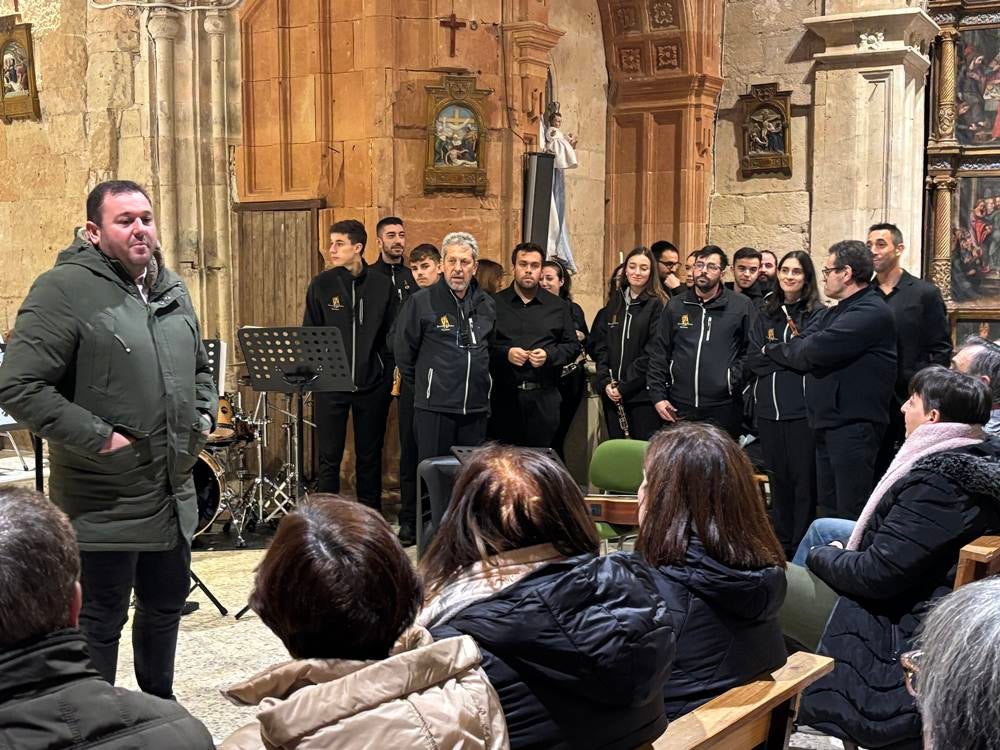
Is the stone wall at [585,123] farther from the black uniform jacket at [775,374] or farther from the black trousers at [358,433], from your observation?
the black uniform jacket at [775,374]

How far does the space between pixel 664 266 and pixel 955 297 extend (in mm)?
4387

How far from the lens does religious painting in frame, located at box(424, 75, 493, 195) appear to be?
288 inches

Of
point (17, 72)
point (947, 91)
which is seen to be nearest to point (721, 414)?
point (17, 72)

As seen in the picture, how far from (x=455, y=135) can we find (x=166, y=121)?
183cm

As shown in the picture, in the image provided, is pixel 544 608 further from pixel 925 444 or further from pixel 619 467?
pixel 619 467

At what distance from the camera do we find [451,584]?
6.72 feet

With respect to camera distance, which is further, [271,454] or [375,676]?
[271,454]

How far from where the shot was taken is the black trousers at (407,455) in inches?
255

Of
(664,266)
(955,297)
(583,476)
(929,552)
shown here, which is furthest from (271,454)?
(955,297)

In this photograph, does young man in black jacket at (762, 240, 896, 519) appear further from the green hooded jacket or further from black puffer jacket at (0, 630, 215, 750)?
black puffer jacket at (0, 630, 215, 750)

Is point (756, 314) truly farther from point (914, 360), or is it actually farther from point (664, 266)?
point (664, 266)

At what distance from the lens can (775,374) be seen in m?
5.70

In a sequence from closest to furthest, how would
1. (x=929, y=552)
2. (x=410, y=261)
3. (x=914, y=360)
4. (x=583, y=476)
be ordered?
(x=929, y=552) → (x=914, y=360) → (x=410, y=261) → (x=583, y=476)

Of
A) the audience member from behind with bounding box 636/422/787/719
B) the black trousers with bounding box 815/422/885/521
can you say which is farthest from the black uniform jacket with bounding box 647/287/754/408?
the audience member from behind with bounding box 636/422/787/719
